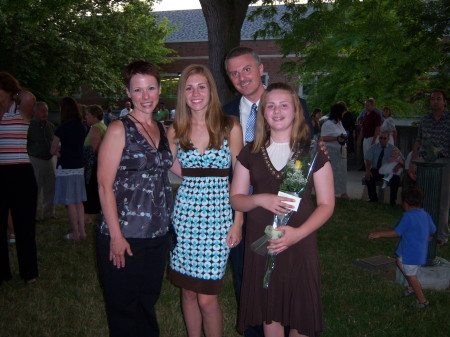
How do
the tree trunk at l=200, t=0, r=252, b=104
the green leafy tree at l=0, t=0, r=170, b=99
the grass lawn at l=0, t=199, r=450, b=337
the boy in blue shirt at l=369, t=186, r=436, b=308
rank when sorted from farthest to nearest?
the green leafy tree at l=0, t=0, r=170, b=99
the tree trunk at l=200, t=0, r=252, b=104
the boy in blue shirt at l=369, t=186, r=436, b=308
the grass lawn at l=0, t=199, r=450, b=337

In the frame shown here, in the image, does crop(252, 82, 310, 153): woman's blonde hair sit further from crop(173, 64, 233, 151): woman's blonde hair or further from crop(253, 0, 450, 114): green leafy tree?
crop(253, 0, 450, 114): green leafy tree

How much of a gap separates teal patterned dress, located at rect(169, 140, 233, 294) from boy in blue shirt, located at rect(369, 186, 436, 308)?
2.14m

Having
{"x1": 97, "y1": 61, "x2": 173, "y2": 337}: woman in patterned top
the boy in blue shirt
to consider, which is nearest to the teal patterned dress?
{"x1": 97, "y1": 61, "x2": 173, "y2": 337}: woman in patterned top

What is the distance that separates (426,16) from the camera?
7.58 meters

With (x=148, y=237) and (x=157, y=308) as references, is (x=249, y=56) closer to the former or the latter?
(x=148, y=237)

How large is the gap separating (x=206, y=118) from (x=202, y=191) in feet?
1.77

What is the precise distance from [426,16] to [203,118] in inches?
234

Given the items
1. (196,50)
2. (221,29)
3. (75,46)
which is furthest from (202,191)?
(196,50)

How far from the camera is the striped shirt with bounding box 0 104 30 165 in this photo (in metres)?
4.79

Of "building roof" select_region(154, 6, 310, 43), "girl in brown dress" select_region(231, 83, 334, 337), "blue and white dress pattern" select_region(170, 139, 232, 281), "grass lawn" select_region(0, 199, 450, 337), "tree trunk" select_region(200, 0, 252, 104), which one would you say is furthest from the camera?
"building roof" select_region(154, 6, 310, 43)

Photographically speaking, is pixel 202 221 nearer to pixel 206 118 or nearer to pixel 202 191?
pixel 202 191

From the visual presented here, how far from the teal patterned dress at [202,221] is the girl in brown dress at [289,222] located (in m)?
0.20

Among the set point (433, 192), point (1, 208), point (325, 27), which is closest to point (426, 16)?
point (325, 27)

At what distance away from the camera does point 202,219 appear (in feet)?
10.5
